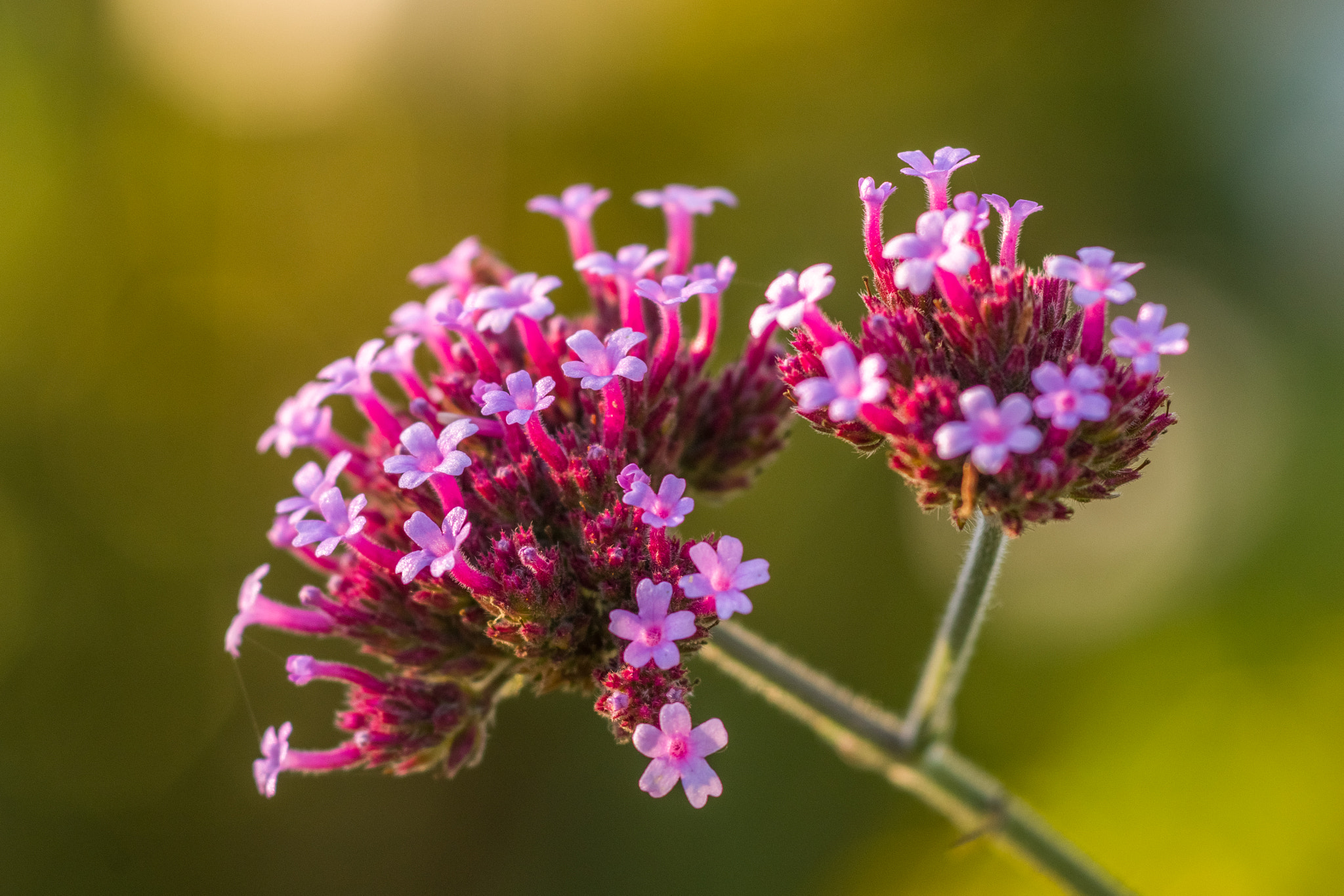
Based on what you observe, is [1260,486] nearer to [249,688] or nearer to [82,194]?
[249,688]

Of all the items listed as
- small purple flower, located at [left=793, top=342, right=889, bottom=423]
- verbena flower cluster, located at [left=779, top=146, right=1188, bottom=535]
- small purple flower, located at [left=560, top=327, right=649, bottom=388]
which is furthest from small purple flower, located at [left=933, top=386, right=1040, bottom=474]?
small purple flower, located at [left=560, top=327, right=649, bottom=388]

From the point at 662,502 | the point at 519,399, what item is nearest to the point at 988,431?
the point at 662,502

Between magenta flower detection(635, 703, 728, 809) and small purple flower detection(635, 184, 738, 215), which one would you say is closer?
magenta flower detection(635, 703, 728, 809)

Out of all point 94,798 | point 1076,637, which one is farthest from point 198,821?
point 1076,637

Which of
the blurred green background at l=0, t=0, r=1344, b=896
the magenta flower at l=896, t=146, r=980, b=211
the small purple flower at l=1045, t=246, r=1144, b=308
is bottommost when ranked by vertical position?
the blurred green background at l=0, t=0, r=1344, b=896

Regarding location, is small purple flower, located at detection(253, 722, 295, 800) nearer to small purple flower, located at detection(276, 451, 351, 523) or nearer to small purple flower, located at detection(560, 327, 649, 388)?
small purple flower, located at detection(276, 451, 351, 523)

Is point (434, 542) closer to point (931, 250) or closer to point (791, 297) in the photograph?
point (791, 297)

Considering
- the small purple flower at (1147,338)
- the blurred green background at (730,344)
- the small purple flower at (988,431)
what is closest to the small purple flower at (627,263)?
the small purple flower at (988,431)
